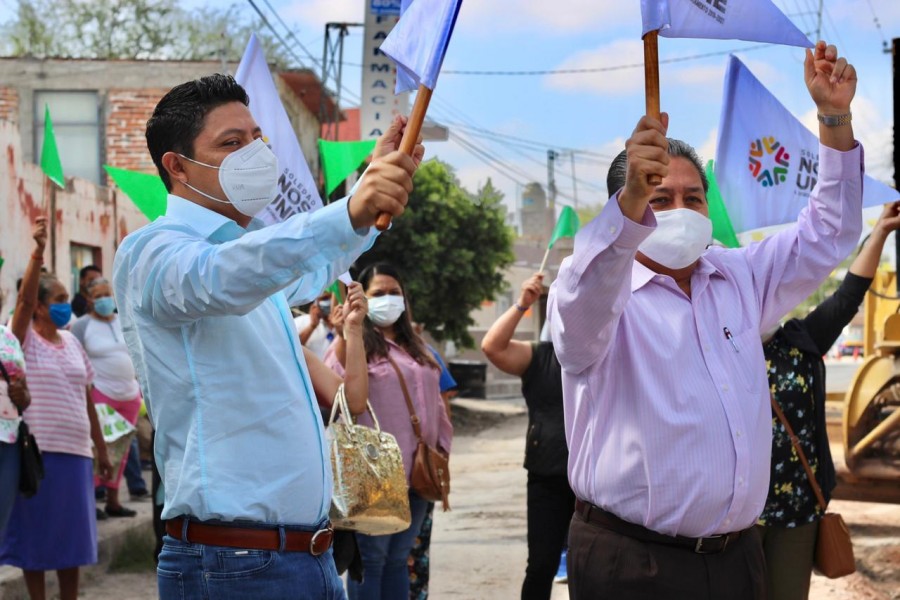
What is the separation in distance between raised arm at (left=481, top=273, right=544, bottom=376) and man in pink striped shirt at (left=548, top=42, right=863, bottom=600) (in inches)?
85.0

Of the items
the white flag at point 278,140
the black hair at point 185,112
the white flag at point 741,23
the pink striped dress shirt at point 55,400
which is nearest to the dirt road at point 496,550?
the pink striped dress shirt at point 55,400

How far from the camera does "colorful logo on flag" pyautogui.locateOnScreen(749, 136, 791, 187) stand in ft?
20.5

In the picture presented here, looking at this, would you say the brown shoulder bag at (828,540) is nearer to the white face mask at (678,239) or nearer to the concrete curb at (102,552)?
the white face mask at (678,239)

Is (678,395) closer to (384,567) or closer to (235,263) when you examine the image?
(235,263)

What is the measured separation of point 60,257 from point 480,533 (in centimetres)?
713

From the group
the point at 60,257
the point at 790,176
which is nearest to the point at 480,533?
the point at 790,176

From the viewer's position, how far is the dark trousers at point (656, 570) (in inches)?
130

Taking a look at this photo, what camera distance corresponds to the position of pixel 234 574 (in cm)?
284

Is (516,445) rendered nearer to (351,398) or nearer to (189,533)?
(351,398)

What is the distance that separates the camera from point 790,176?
6.32 metres

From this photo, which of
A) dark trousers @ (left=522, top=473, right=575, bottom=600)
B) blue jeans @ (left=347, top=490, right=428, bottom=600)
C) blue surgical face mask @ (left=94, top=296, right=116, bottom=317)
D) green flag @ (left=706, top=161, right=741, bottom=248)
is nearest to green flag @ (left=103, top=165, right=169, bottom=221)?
blue jeans @ (left=347, top=490, right=428, bottom=600)

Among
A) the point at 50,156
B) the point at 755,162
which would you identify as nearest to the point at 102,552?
the point at 50,156

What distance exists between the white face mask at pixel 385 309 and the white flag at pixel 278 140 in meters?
0.85

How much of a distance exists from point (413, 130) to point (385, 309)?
13.7 ft
